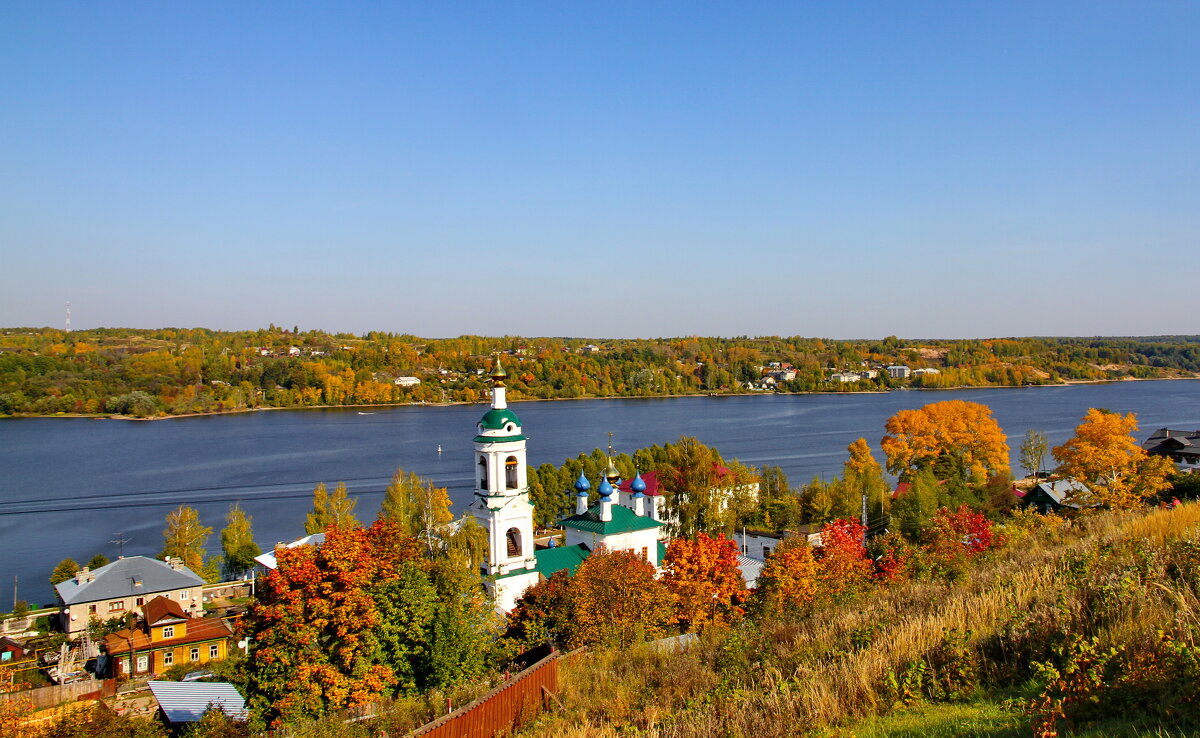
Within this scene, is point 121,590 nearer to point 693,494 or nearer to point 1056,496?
point 693,494

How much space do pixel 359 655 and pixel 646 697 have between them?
389 cm

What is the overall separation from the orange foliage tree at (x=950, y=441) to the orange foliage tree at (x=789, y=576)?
13733 millimetres

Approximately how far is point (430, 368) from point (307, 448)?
154 ft

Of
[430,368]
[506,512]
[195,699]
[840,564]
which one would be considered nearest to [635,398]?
[430,368]

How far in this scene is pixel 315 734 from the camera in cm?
573

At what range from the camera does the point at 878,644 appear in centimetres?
389

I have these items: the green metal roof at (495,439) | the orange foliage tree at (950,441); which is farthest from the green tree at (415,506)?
the orange foliage tree at (950,441)

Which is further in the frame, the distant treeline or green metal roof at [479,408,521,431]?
the distant treeline

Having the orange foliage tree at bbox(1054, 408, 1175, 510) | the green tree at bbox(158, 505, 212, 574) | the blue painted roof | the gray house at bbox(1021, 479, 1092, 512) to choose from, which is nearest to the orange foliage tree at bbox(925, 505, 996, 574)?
the orange foliage tree at bbox(1054, 408, 1175, 510)

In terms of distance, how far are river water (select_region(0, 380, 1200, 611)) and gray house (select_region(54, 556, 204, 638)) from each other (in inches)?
133

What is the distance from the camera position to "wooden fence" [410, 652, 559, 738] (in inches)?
174

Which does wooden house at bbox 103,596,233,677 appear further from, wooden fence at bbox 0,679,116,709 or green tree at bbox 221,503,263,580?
green tree at bbox 221,503,263,580

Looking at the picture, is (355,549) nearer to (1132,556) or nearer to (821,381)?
(1132,556)

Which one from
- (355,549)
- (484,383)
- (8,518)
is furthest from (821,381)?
(355,549)
